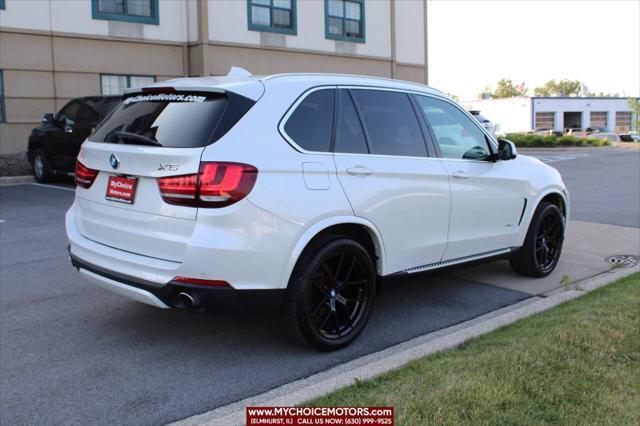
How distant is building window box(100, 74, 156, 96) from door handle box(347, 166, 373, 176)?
17.0 meters

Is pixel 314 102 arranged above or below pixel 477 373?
above

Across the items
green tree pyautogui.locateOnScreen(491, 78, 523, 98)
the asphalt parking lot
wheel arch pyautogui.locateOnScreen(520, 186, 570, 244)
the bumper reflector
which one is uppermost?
green tree pyautogui.locateOnScreen(491, 78, 523, 98)

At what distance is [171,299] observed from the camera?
4.26m

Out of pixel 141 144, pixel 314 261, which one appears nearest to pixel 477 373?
pixel 314 261

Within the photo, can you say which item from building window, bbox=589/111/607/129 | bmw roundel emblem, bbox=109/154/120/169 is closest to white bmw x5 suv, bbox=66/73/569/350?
bmw roundel emblem, bbox=109/154/120/169

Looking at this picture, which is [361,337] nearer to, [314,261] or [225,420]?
[314,261]

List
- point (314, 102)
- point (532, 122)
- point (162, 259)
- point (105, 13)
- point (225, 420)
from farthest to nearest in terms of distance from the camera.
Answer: point (532, 122)
point (105, 13)
point (314, 102)
point (162, 259)
point (225, 420)

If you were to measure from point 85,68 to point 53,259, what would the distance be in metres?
13.8

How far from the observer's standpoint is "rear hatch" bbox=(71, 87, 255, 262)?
4238mm

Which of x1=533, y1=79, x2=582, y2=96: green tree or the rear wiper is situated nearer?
the rear wiper

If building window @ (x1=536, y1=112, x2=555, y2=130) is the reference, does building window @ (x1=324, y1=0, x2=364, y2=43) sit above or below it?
above

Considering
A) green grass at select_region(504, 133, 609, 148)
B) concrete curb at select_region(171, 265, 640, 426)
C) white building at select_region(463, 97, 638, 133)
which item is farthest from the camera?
white building at select_region(463, 97, 638, 133)

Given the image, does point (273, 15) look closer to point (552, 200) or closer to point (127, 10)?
point (127, 10)

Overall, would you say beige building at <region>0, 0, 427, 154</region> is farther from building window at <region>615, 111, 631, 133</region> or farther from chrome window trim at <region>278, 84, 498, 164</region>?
building window at <region>615, 111, 631, 133</region>
